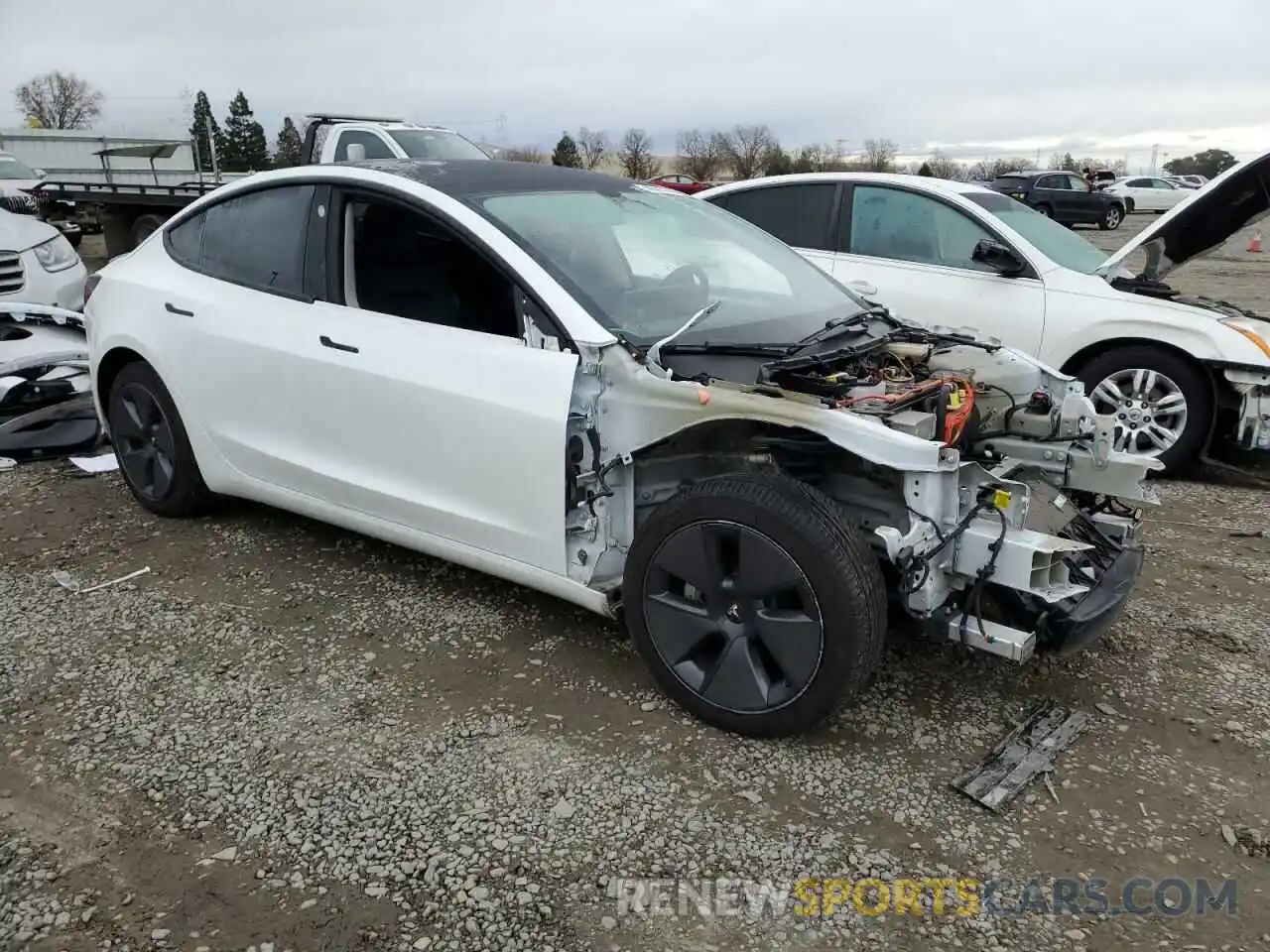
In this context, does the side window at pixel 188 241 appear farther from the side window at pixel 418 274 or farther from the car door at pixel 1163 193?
the car door at pixel 1163 193

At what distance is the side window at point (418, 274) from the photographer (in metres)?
3.45

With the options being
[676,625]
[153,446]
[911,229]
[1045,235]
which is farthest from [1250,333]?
[153,446]

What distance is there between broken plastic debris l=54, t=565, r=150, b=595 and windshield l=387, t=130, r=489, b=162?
777 centimetres

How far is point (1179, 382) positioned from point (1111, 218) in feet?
92.5

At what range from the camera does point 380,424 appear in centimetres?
365

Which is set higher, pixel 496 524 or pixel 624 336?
pixel 624 336

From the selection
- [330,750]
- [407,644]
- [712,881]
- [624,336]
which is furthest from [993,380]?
[330,750]

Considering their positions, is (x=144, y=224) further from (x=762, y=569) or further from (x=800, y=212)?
(x=762, y=569)

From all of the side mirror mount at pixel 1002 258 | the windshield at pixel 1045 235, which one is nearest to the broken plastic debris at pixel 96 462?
the side mirror mount at pixel 1002 258

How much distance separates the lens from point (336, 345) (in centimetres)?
374

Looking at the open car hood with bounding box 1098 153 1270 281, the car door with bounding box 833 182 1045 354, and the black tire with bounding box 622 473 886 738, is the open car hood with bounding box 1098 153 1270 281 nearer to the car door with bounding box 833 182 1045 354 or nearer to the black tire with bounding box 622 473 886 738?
the car door with bounding box 833 182 1045 354

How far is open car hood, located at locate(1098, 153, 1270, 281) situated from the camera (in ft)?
16.3

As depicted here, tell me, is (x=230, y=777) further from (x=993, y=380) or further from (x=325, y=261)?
(x=993, y=380)

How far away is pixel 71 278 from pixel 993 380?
786 cm
